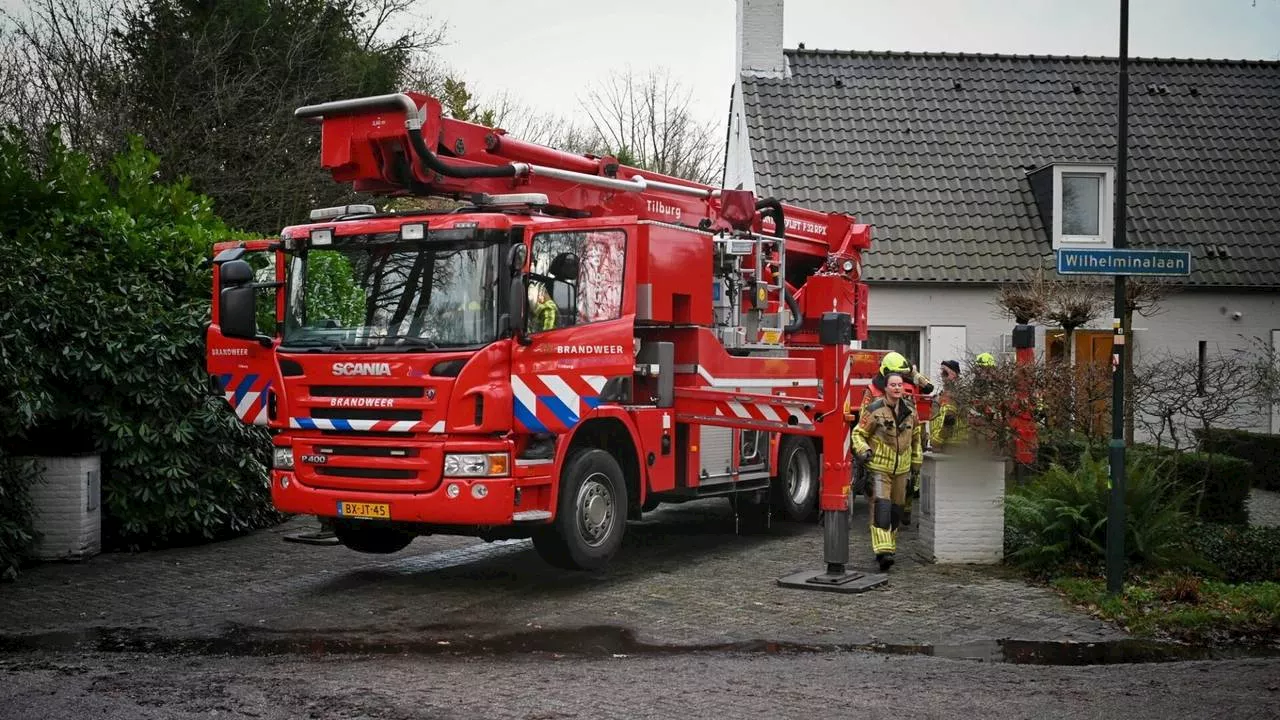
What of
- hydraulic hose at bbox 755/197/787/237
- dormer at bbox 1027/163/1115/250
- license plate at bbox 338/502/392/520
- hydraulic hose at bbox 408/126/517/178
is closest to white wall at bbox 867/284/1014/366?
dormer at bbox 1027/163/1115/250

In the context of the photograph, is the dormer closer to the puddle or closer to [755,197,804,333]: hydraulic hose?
[755,197,804,333]: hydraulic hose

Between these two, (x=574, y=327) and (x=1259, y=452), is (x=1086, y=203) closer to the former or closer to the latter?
(x=1259, y=452)

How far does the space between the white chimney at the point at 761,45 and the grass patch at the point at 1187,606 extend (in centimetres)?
1614

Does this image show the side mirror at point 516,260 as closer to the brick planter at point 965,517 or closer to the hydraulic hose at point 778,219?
the brick planter at point 965,517

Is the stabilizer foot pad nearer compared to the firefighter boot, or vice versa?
the stabilizer foot pad

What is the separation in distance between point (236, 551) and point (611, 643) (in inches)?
199

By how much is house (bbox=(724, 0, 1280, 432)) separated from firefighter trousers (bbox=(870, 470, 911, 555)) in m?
9.95

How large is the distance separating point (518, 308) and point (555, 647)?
A: 262 centimetres

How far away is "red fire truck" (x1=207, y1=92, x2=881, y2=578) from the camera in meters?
9.70

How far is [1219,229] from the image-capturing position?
22.8 m

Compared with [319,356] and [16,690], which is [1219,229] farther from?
[16,690]

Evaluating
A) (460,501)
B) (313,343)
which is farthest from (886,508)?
(313,343)

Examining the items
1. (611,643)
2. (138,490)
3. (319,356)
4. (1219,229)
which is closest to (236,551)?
(138,490)

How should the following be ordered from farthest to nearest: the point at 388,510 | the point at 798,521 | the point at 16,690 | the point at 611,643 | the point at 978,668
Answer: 1. the point at 798,521
2. the point at 388,510
3. the point at 611,643
4. the point at 978,668
5. the point at 16,690
